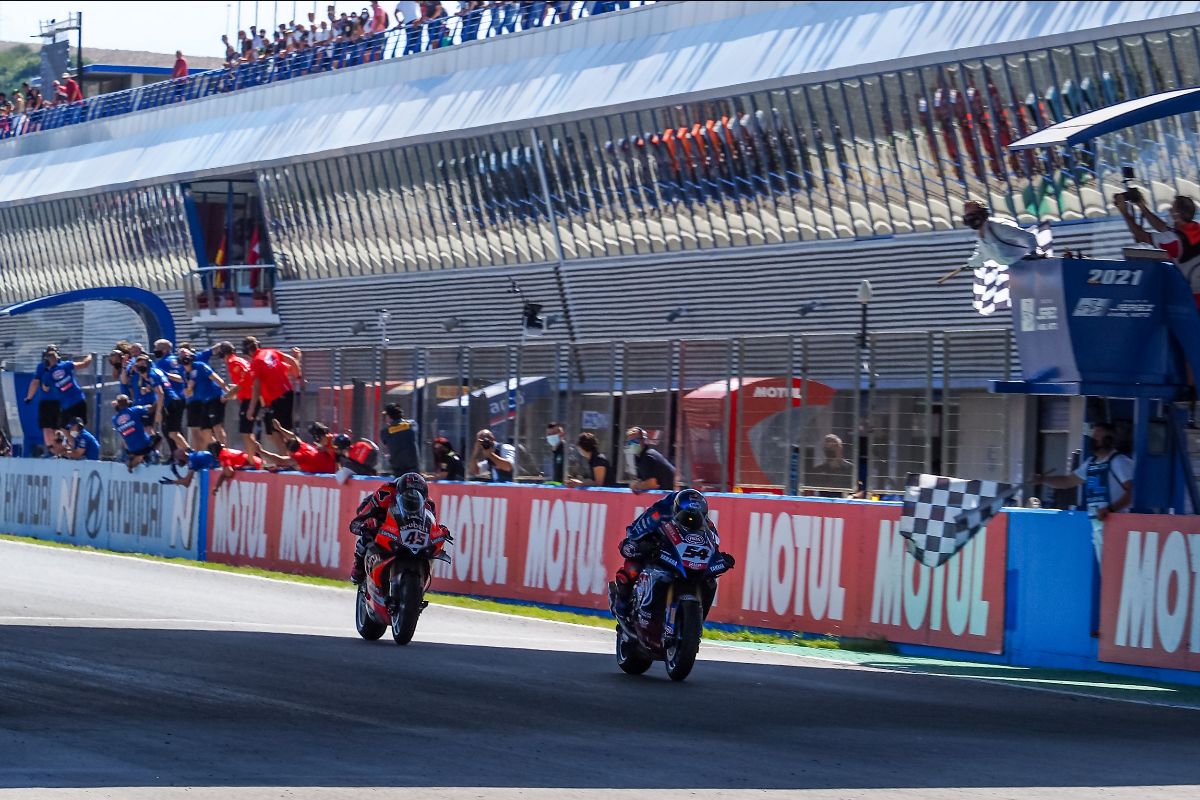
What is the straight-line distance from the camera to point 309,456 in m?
25.2

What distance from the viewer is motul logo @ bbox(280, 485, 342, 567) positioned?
24.2 metres

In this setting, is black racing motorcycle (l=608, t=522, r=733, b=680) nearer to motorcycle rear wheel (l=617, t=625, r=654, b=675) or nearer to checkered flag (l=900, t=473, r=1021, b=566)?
motorcycle rear wheel (l=617, t=625, r=654, b=675)

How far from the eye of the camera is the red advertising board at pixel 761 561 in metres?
15.9

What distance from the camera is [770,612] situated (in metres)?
17.6

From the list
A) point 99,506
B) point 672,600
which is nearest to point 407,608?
point 672,600

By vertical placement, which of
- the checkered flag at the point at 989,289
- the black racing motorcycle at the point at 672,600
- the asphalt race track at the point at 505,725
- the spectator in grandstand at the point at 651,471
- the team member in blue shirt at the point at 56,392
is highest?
the checkered flag at the point at 989,289

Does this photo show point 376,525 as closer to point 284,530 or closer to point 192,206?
point 284,530

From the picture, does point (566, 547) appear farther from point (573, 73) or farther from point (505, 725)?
point (573, 73)

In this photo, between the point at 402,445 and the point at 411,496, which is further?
the point at 402,445

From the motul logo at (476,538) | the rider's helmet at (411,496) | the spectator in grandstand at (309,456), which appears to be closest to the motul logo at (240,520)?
the spectator in grandstand at (309,456)

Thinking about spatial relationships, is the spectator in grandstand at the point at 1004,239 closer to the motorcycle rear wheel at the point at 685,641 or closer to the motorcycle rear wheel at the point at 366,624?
the motorcycle rear wheel at the point at 685,641

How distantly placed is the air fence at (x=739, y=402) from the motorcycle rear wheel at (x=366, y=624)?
4247 millimetres

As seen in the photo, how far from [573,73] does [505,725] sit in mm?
26741

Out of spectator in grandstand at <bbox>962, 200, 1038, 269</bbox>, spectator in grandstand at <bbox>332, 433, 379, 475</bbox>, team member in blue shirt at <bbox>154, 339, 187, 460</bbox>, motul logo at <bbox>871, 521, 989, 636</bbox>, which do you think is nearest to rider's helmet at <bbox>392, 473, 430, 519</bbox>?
motul logo at <bbox>871, 521, 989, 636</bbox>
